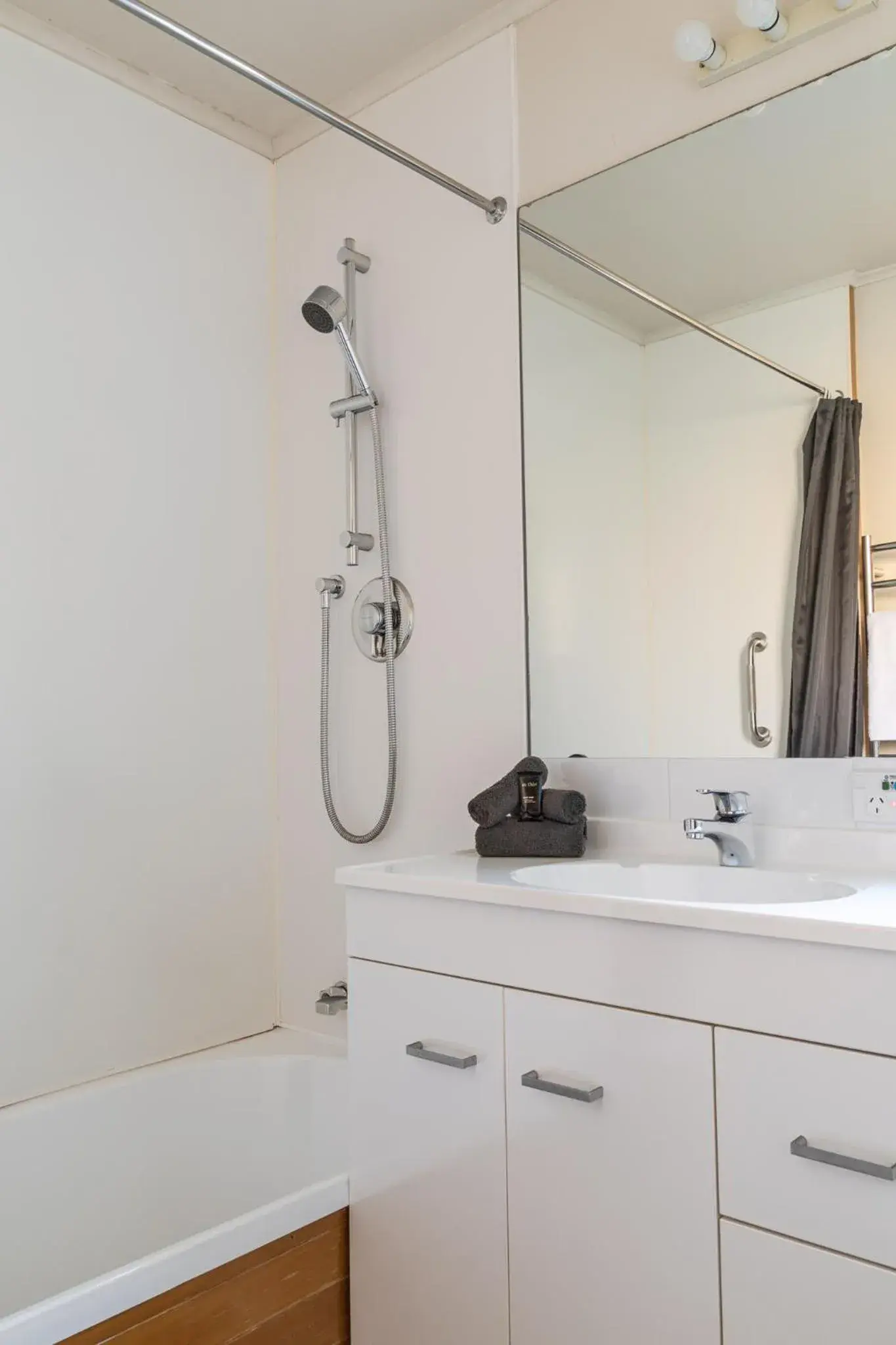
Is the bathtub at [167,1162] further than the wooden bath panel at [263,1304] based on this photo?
Yes

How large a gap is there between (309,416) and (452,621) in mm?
692

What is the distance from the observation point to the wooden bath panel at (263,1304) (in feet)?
4.67

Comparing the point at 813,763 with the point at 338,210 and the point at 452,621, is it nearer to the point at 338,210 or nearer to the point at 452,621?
the point at 452,621

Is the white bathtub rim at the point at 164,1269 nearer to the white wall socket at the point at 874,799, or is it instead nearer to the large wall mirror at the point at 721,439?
the large wall mirror at the point at 721,439

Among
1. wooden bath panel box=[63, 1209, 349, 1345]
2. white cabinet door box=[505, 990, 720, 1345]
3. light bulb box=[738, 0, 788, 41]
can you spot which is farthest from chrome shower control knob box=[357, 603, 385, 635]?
light bulb box=[738, 0, 788, 41]

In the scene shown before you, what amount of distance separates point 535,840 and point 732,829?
13.3 inches

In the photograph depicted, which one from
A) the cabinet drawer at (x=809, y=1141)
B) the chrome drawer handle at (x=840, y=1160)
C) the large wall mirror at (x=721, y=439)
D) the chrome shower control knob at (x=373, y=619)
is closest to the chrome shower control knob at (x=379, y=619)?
the chrome shower control knob at (x=373, y=619)

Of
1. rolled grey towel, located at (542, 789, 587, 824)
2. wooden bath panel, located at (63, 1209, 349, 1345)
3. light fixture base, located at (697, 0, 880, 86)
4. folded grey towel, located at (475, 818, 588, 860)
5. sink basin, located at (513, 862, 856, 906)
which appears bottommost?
wooden bath panel, located at (63, 1209, 349, 1345)

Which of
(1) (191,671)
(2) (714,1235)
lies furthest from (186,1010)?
(2) (714,1235)

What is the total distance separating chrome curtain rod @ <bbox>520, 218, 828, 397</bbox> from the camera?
1711mm

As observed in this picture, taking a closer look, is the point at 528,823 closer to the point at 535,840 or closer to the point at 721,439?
the point at 535,840

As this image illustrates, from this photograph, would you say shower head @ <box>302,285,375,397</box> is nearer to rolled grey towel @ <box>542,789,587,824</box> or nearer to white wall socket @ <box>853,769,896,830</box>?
rolled grey towel @ <box>542,789,587,824</box>

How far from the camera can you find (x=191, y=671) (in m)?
2.38

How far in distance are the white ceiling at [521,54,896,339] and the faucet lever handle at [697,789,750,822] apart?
823 mm
